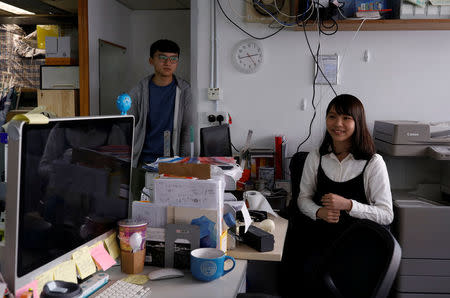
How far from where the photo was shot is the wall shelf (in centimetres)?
281

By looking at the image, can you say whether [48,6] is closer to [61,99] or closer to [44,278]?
[61,99]

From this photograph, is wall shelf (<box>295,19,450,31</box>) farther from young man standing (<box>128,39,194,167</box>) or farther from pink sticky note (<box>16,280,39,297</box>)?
pink sticky note (<box>16,280,39,297</box>)

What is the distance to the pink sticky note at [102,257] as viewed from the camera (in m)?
1.29

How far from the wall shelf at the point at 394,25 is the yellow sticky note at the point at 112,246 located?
7.38ft

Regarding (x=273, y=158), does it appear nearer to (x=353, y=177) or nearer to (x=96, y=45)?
(x=353, y=177)

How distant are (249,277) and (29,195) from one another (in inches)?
53.7

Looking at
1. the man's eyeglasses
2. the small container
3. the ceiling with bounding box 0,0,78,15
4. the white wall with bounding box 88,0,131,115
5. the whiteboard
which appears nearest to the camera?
the small container

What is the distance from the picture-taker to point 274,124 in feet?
10.7

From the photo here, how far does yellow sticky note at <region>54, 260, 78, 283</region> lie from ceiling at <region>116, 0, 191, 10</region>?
156 inches

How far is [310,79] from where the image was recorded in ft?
10.5

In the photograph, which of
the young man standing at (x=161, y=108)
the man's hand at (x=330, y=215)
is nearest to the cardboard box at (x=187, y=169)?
the man's hand at (x=330, y=215)

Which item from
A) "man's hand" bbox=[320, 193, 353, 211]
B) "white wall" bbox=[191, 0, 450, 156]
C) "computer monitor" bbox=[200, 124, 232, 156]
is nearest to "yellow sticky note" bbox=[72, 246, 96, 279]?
"computer monitor" bbox=[200, 124, 232, 156]

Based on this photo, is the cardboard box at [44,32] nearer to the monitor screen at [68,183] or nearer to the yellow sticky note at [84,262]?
the monitor screen at [68,183]

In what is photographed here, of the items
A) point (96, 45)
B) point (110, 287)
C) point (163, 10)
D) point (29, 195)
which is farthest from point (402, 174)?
point (163, 10)
